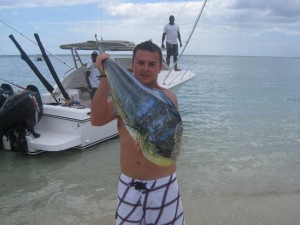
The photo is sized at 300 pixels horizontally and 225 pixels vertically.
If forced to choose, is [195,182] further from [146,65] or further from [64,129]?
[146,65]

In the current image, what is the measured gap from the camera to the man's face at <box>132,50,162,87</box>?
229cm

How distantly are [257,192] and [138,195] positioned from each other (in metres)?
3.64

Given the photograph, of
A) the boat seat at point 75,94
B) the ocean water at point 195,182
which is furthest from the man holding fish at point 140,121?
the boat seat at point 75,94

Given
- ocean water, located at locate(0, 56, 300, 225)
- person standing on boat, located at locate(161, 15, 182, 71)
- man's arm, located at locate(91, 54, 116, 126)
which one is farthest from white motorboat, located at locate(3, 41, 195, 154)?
man's arm, located at locate(91, 54, 116, 126)

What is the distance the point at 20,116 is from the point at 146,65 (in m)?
5.14

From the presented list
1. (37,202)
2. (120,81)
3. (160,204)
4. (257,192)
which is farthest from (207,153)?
(120,81)

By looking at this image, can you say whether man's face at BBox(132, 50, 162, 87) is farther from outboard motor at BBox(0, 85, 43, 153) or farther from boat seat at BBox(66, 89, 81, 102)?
boat seat at BBox(66, 89, 81, 102)

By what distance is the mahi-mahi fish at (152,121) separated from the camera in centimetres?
174

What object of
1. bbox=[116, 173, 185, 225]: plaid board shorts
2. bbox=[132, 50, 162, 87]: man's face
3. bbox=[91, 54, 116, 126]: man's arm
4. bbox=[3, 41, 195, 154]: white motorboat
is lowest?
bbox=[3, 41, 195, 154]: white motorboat

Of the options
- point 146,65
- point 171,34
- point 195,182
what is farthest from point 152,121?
point 171,34

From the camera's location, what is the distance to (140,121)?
1.79m

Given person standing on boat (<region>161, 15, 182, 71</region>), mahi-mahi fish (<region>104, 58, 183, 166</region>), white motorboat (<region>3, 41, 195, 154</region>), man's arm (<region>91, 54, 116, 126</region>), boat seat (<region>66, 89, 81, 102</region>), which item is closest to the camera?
mahi-mahi fish (<region>104, 58, 183, 166</region>)

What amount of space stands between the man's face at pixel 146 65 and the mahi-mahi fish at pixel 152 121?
1.05 feet

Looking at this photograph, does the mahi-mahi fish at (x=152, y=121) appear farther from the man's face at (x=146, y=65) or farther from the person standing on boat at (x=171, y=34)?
the person standing on boat at (x=171, y=34)
